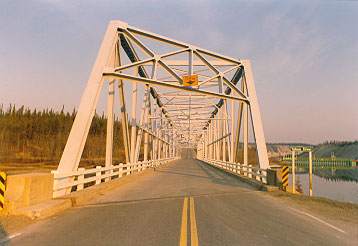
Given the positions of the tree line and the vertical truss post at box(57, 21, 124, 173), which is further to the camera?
the tree line

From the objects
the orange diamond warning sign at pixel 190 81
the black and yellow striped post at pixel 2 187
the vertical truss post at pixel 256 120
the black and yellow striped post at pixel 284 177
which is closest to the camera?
the black and yellow striped post at pixel 2 187

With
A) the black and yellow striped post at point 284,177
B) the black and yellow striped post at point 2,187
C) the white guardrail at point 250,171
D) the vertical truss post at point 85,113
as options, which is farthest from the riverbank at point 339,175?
the black and yellow striped post at point 2,187

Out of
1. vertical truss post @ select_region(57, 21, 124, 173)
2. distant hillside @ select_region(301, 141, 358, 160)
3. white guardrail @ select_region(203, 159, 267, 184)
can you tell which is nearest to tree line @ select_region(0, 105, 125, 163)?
white guardrail @ select_region(203, 159, 267, 184)

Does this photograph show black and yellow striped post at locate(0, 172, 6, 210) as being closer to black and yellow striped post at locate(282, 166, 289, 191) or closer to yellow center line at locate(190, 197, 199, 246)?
yellow center line at locate(190, 197, 199, 246)

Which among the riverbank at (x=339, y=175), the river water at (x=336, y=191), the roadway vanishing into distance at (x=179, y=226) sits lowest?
the riverbank at (x=339, y=175)

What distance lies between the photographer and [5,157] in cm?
4697

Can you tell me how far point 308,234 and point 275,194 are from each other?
17.3 feet

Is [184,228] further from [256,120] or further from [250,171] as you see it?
[250,171]

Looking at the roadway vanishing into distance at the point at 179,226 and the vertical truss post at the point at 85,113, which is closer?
the roadway vanishing into distance at the point at 179,226

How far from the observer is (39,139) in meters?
60.1

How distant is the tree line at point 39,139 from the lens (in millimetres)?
51250

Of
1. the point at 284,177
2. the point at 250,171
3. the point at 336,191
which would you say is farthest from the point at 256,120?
the point at 336,191

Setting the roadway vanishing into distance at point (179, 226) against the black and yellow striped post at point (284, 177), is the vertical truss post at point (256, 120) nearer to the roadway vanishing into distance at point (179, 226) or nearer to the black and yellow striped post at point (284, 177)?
the black and yellow striped post at point (284, 177)

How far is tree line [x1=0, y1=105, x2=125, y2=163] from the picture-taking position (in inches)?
2018
